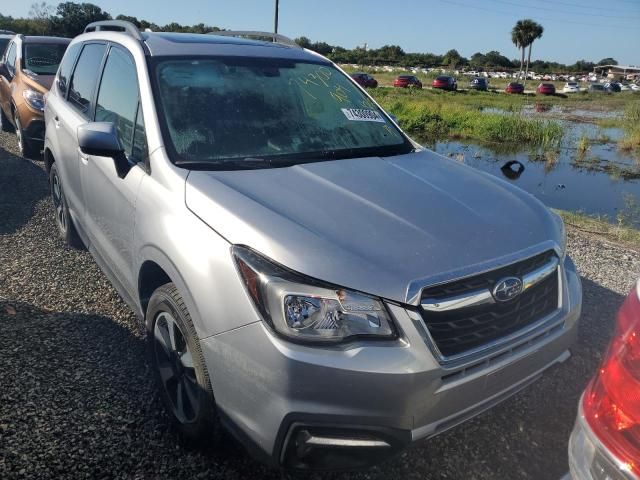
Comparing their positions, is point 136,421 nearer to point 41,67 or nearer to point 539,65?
point 41,67

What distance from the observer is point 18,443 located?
7.86 ft

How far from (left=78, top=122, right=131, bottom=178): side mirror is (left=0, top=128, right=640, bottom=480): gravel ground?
1201 millimetres

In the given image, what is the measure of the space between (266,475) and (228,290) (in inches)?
37.8

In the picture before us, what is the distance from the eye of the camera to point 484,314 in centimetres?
198

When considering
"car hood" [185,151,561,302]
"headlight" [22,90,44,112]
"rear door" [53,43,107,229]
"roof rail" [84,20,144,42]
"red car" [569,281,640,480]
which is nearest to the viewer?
"red car" [569,281,640,480]

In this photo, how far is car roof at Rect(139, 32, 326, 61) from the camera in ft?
10.1

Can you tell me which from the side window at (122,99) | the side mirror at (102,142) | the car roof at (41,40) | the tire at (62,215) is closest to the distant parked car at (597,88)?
the car roof at (41,40)

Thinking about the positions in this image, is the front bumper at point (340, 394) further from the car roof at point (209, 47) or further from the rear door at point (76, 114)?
the rear door at point (76, 114)

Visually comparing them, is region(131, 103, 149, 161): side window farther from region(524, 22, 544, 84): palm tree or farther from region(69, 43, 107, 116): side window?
region(524, 22, 544, 84): palm tree

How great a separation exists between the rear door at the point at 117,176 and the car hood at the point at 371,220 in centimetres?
57

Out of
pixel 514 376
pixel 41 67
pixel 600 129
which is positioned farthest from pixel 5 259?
pixel 600 129

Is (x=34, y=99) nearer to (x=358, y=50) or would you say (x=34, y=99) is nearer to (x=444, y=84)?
(x=444, y=84)

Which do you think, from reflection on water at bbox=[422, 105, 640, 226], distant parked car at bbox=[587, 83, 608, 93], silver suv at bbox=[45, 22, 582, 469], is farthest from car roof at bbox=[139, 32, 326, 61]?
distant parked car at bbox=[587, 83, 608, 93]

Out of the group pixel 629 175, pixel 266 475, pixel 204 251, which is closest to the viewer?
pixel 204 251
